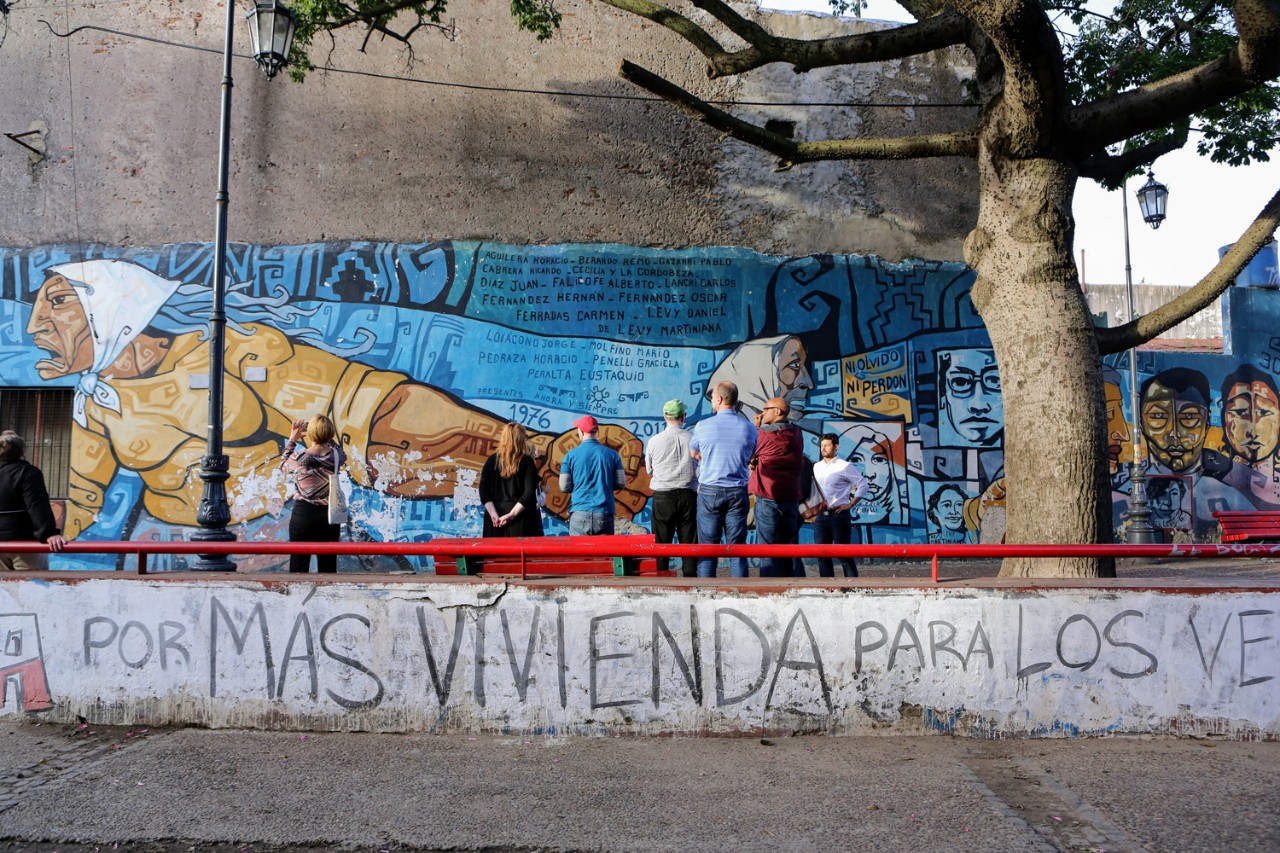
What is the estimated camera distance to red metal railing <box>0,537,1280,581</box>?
4.43 meters

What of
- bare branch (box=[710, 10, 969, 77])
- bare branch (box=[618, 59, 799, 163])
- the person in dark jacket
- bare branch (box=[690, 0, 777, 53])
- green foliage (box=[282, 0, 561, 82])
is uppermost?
green foliage (box=[282, 0, 561, 82])

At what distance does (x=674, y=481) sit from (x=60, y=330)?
8383mm

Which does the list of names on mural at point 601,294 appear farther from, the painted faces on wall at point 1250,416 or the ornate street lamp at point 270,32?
the painted faces on wall at point 1250,416

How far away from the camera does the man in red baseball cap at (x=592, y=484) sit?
7.55 metres

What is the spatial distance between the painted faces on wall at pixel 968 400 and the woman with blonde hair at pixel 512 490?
20.1 ft

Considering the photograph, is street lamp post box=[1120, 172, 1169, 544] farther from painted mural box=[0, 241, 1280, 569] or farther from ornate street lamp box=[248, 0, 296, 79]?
ornate street lamp box=[248, 0, 296, 79]

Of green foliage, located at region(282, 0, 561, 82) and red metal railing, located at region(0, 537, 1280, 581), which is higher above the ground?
green foliage, located at region(282, 0, 561, 82)

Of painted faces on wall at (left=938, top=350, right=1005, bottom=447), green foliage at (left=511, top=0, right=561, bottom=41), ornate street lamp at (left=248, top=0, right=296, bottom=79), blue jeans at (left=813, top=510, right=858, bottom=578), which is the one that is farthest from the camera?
painted faces on wall at (left=938, top=350, right=1005, bottom=447)

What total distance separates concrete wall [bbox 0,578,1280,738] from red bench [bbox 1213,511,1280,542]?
9.26 meters

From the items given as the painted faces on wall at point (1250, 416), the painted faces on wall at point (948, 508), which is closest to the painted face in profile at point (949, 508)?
the painted faces on wall at point (948, 508)

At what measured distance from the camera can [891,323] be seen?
11.4m

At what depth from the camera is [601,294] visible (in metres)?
11.2

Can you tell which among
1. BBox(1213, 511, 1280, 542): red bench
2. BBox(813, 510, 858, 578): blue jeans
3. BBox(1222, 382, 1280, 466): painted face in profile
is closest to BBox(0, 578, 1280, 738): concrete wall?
BBox(813, 510, 858, 578): blue jeans

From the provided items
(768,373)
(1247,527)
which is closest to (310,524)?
(768,373)
